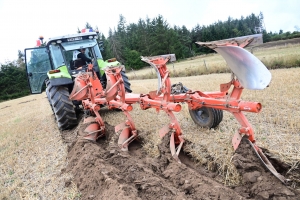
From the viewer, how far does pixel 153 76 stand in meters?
21.2

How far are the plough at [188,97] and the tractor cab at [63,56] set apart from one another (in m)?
0.74

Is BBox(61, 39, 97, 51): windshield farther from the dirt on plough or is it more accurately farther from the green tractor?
the dirt on plough

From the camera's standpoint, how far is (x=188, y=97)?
137 inches

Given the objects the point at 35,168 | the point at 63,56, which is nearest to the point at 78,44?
the point at 63,56

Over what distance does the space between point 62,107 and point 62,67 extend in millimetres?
1141

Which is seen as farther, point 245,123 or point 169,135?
point 169,135

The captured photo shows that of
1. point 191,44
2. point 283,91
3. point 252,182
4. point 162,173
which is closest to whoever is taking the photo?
point 252,182

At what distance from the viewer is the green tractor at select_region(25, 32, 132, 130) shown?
5.54 m

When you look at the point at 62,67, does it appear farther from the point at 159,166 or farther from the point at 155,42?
the point at 155,42

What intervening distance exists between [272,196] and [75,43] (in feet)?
17.3

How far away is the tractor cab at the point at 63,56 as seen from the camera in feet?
18.8

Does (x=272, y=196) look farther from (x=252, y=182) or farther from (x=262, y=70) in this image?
(x=262, y=70)

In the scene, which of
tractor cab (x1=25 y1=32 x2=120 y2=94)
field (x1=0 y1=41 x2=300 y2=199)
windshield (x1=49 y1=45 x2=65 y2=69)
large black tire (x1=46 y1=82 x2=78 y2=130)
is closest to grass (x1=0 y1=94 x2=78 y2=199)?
field (x1=0 y1=41 x2=300 y2=199)

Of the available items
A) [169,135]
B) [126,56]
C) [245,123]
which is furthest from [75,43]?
[126,56]
